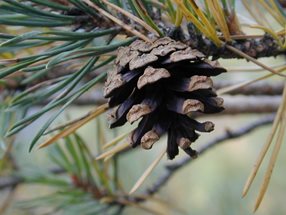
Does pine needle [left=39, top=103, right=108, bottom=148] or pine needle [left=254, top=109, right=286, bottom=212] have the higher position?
pine needle [left=39, top=103, right=108, bottom=148]

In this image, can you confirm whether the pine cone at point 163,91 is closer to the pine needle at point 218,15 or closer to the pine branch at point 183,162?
the pine needle at point 218,15

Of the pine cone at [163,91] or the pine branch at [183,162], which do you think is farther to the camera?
the pine branch at [183,162]

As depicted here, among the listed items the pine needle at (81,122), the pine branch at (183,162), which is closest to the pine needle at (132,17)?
the pine needle at (81,122)

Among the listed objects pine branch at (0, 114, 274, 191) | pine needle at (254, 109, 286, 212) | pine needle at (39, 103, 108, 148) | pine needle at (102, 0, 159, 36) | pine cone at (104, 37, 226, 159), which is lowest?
pine branch at (0, 114, 274, 191)

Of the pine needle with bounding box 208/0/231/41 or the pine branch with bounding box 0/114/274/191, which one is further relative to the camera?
Result: the pine branch with bounding box 0/114/274/191

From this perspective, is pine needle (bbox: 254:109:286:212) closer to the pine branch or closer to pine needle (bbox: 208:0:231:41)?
pine needle (bbox: 208:0:231:41)

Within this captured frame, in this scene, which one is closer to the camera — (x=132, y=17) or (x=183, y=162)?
(x=132, y=17)

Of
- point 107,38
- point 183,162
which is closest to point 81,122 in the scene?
point 107,38

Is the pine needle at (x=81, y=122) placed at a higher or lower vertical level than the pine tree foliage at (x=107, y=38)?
lower

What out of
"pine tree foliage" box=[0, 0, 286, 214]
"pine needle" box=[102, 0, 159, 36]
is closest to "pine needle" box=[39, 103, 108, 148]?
"pine tree foliage" box=[0, 0, 286, 214]

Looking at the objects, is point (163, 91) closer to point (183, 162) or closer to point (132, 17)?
point (132, 17)
